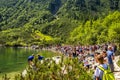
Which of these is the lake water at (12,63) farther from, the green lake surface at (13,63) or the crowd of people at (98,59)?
the crowd of people at (98,59)

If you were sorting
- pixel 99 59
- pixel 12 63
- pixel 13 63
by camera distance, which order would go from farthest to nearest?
pixel 12 63 < pixel 13 63 < pixel 99 59

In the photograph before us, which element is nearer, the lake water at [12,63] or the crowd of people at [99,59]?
the crowd of people at [99,59]

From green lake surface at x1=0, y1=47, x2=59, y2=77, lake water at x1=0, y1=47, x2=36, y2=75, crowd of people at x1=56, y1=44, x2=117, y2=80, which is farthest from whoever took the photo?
lake water at x1=0, y1=47, x2=36, y2=75

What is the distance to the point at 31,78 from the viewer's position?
54.8 ft

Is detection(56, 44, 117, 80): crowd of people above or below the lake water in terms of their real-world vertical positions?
above

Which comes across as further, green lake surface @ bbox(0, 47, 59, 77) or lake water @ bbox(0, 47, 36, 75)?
lake water @ bbox(0, 47, 36, 75)

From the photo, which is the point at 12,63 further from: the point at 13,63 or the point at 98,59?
the point at 98,59

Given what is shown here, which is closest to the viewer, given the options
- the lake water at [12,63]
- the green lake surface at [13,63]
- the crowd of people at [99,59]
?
the crowd of people at [99,59]

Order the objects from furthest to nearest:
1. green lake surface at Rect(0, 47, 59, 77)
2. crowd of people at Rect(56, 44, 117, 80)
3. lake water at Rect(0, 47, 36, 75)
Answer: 1. lake water at Rect(0, 47, 36, 75)
2. green lake surface at Rect(0, 47, 59, 77)
3. crowd of people at Rect(56, 44, 117, 80)

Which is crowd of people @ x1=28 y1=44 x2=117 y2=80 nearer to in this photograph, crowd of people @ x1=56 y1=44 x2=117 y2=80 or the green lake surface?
crowd of people @ x1=56 y1=44 x2=117 y2=80

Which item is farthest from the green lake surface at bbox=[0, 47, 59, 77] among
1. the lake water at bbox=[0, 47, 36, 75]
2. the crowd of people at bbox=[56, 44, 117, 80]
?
the crowd of people at bbox=[56, 44, 117, 80]

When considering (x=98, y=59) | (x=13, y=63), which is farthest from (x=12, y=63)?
(x=98, y=59)

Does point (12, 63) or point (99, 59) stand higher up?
point (99, 59)

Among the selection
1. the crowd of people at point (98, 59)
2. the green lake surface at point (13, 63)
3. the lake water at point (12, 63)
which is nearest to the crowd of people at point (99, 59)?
the crowd of people at point (98, 59)
